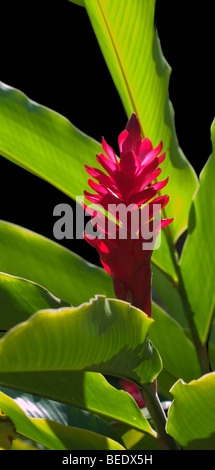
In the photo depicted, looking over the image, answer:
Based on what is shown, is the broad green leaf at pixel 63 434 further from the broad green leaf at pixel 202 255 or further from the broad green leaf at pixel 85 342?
the broad green leaf at pixel 202 255

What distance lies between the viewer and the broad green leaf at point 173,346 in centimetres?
106

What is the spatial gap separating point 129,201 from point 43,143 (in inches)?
16.6

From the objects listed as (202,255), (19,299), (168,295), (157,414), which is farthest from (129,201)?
(168,295)

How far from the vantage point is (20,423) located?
78cm

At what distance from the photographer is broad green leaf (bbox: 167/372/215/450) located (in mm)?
648

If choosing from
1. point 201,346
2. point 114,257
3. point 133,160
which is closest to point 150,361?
point 114,257

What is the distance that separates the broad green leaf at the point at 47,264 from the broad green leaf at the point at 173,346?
0.13 meters

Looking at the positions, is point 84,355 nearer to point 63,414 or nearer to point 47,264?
point 63,414

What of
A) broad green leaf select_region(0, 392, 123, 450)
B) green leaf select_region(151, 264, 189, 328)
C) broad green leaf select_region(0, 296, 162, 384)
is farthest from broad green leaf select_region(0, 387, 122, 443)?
green leaf select_region(151, 264, 189, 328)

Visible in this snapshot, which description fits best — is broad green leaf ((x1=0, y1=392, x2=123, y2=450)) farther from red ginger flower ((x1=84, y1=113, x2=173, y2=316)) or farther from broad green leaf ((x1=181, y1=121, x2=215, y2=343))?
broad green leaf ((x1=181, y1=121, x2=215, y2=343))

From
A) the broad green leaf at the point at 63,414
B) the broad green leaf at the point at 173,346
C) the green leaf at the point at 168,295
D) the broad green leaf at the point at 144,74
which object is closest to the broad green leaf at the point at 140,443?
the broad green leaf at the point at 63,414

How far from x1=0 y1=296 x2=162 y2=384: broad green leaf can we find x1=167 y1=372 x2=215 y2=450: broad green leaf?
0.05 m

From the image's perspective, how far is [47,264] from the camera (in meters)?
1.06

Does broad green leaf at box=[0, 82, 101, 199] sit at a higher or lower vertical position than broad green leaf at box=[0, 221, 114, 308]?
higher
